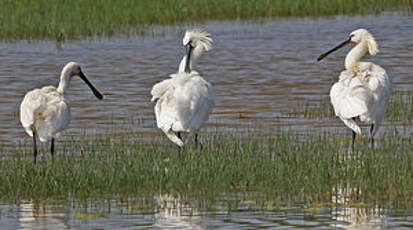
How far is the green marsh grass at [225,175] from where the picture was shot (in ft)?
34.1

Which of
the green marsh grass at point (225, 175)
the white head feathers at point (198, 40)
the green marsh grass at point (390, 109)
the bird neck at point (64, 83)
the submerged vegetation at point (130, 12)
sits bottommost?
the green marsh grass at point (225, 175)

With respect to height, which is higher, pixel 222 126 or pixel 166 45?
pixel 166 45

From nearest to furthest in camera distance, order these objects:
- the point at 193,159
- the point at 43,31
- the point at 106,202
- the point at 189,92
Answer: the point at 106,202
the point at 193,159
the point at 189,92
the point at 43,31

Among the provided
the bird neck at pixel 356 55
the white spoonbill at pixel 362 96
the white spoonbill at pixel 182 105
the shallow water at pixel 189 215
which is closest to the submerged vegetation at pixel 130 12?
the bird neck at pixel 356 55

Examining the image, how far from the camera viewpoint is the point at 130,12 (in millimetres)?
29547

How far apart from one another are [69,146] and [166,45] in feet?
40.6

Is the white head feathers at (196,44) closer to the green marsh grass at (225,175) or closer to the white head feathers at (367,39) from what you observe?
the white head feathers at (367,39)

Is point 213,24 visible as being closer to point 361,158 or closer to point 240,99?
point 240,99

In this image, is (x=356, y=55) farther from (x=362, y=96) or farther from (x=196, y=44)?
(x=196, y=44)

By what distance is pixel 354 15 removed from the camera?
31312 millimetres

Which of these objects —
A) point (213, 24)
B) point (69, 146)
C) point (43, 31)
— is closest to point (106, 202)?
point (69, 146)

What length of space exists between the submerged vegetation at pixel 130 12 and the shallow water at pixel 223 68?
70 centimetres

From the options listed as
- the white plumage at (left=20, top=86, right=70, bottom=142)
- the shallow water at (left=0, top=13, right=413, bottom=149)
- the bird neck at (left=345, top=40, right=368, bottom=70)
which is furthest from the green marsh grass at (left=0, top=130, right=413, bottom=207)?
the shallow water at (left=0, top=13, right=413, bottom=149)

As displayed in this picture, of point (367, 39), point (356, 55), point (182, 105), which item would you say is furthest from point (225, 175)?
point (367, 39)
